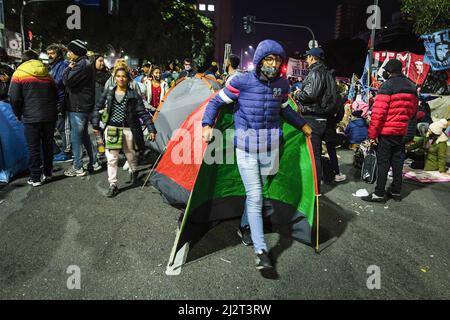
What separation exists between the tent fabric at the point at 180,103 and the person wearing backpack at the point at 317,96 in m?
1.64

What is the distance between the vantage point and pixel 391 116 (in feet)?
16.5

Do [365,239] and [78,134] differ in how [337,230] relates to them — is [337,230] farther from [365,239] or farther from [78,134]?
[78,134]

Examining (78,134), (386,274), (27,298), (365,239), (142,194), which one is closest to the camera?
(27,298)

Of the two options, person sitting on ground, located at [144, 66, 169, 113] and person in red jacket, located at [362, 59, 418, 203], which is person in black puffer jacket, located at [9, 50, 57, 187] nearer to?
person sitting on ground, located at [144, 66, 169, 113]

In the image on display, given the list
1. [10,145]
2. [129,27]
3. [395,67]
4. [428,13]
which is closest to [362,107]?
[395,67]

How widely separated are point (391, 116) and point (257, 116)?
2.81 metres

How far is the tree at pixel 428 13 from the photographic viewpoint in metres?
13.0

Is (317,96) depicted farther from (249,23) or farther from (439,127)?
(249,23)

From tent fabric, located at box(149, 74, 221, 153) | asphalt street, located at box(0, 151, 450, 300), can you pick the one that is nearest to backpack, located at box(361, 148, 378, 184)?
asphalt street, located at box(0, 151, 450, 300)

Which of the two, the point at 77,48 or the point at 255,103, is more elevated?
the point at 77,48

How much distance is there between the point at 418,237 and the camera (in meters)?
4.23

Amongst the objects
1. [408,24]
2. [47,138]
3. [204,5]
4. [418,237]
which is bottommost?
[418,237]

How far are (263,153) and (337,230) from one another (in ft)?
5.66
